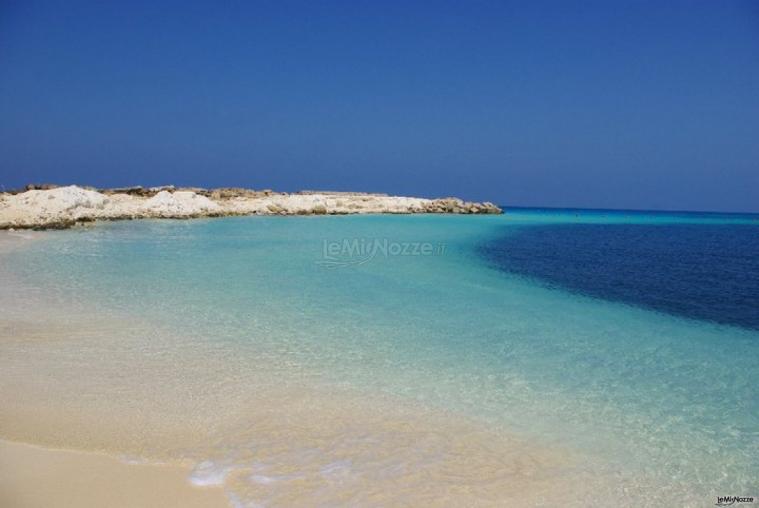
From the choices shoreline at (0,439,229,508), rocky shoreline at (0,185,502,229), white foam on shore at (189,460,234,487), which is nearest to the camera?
shoreline at (0,439,229,508)

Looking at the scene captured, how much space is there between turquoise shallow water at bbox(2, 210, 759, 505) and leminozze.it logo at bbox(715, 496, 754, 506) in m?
0.05

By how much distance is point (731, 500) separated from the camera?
10.7 feet

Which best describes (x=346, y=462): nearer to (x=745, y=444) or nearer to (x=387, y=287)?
(x=745, y=444)

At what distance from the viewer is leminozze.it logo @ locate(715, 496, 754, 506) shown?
3.22 m

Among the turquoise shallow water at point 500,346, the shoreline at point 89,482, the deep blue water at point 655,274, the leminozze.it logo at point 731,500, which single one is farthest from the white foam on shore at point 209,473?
the deep blue water at point 655,274

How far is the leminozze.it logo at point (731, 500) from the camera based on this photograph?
322 centimetres

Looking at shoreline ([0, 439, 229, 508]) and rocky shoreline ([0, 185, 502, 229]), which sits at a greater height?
rocky shoreline ([0, 185, 502, 229])

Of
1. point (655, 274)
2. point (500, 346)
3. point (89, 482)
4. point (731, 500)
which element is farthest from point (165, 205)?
point (731, 500)

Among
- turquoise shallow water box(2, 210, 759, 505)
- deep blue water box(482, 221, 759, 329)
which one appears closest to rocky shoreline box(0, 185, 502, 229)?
turquoise shallow water box(2, 210, 759, 505)

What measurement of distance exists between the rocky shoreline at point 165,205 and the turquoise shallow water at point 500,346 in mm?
11321

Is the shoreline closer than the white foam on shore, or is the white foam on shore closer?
the shoreline

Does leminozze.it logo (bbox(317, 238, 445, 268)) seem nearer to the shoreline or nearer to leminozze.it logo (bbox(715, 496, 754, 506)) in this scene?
the shoreline

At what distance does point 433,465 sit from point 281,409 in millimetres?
1548

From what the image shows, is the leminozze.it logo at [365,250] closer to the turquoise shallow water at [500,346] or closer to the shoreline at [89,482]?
the turquoise shallow water at [500,346]
